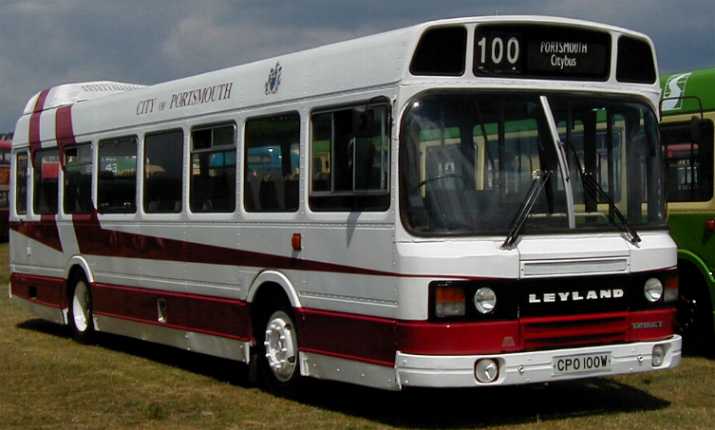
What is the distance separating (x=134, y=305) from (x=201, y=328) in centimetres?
181

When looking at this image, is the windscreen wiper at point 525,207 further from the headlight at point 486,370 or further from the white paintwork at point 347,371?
the white paintwork at point 347,371

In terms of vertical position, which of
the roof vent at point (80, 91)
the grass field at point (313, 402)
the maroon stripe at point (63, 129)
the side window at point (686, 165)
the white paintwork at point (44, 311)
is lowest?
the grass field at point (313, 402)

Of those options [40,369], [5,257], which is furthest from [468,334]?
[5,257]

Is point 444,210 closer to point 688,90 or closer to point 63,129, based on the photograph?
point 688,90

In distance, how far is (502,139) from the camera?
9328 millimetres

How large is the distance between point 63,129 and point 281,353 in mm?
6175

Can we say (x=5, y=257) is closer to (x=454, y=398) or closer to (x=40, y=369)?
(x=40, y=369)

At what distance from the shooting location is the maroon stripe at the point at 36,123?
659 inches

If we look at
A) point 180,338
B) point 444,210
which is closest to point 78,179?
point 180,338

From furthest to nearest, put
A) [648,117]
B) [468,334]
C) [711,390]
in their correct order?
1. [711,390]
2. [648,117]
3. [468,334]

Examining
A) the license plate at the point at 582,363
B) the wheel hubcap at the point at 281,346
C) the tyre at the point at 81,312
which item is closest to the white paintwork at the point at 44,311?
the tyre at the point at 81,312

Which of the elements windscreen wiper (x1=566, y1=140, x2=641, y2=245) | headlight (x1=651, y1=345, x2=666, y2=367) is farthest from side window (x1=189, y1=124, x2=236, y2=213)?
headlight (x1=651, y1=345, x2=666, y2=367)

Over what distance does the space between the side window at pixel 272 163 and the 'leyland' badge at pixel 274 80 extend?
25 cm

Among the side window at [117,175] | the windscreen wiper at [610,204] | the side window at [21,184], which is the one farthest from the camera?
the side window at [21,184]
